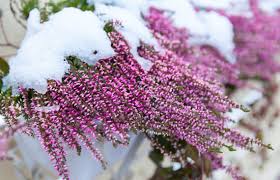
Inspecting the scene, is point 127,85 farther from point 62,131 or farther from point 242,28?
point 242,28

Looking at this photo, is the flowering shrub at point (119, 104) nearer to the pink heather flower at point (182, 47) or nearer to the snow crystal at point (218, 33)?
the pink heather flower at point (182, 47)

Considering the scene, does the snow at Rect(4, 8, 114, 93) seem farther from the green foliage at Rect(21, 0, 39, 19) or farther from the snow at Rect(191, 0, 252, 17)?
the snow at Rect(191, 0, 252, 17)

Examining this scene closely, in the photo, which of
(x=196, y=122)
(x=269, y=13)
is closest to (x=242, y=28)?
(x=269, y=13)

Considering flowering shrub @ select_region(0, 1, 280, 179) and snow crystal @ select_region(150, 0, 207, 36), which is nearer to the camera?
flowering shrub @ select_region(0, 1, 280, 179)

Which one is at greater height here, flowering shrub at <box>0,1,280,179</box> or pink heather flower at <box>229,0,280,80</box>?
pink heather flower at <box>229,0,280,80</box>

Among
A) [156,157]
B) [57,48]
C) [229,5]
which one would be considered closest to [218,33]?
[229,5]

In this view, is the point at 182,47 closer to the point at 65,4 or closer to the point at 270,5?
the point at 65,4

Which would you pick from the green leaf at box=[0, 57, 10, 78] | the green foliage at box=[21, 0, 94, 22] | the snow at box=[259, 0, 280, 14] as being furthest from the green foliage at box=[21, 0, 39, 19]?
the snow at box=[259, 0, 280, 14]
